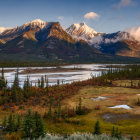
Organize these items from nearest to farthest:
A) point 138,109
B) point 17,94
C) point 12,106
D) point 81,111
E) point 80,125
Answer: point 80,125
point 81,111
point 138,109
point 12,106
point 17,94

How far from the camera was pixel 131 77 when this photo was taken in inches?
3841

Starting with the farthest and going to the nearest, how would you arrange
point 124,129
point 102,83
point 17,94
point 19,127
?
1. point 102,83
2. point 17,94
3. point 124,129
4. point 19,127

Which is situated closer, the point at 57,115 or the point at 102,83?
the point at 57,115

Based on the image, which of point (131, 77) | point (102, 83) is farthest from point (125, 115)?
point (131, 77)

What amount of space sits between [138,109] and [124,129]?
13537 millimetres

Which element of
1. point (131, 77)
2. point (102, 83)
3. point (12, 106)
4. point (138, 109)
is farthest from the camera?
point (131, 77)

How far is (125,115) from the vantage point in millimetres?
33844

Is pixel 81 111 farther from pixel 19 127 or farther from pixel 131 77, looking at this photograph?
pixel 131 77

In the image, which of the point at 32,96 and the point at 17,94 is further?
the point at 32,96

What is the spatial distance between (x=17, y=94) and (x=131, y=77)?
228 ft

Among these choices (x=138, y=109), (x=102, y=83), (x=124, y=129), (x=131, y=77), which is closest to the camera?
(x=124, y=129)

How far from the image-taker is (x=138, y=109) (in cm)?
3725

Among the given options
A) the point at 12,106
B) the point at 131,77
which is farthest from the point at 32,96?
the point at 131,77

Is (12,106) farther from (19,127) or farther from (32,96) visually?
(19,127)
